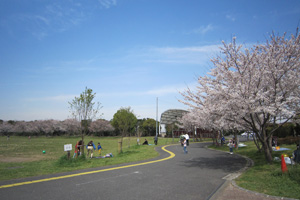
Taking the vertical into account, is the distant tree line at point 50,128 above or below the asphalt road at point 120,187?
above


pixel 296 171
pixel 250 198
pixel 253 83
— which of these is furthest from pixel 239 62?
pixel 250 198

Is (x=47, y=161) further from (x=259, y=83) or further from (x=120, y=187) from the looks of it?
(x=259, y=83)

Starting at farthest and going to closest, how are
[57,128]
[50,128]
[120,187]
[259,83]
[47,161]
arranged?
[57,128] < [50,128] < [47,161] < [259,83] < [120,187]

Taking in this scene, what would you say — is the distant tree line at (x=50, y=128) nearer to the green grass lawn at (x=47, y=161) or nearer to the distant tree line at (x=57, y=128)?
the distant tree line at (x=57, y=128)

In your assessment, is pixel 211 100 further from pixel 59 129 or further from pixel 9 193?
pixel 59 129

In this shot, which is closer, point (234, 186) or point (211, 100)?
point (234, 186)

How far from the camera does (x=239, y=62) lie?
1053 centimetres

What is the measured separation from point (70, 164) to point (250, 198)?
934 centimetres

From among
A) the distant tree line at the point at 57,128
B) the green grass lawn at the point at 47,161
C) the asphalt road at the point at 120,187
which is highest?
the distant tree line at the point at 57,128

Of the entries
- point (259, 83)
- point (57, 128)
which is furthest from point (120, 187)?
point (57, 128)

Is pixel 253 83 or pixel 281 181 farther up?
pixel 253 83

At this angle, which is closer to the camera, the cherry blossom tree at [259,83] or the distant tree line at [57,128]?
the cherry blossom tree at [259,83]

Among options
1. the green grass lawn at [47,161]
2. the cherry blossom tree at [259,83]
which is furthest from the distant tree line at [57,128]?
the cherry blossom tree at [259,83]

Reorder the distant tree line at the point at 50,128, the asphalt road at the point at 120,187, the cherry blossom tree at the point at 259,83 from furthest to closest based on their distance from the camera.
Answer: the distant tree line at the point at 50,128 → the cherry blossom tree at the point at 259,83 → the asphalt road at the point at 120,187
